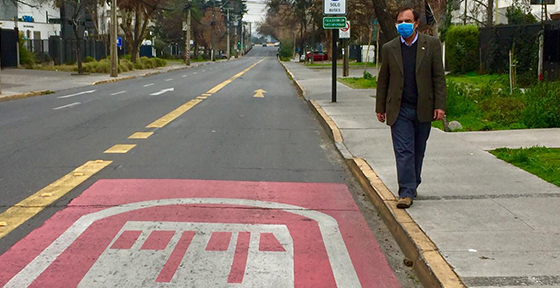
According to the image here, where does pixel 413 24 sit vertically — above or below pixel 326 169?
above

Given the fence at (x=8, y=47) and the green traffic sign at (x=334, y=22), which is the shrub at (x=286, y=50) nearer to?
the fence at (x=8, y=47)

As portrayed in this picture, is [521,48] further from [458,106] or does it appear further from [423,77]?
[423,77]

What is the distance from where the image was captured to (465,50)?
3247cm

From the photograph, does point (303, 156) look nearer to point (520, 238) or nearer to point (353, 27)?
Result: point (520, 238)

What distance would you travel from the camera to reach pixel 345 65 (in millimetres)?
38688

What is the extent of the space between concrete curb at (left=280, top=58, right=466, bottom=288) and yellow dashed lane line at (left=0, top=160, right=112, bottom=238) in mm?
3474

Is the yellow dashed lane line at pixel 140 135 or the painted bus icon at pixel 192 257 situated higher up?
the yellow dashed lane line at pixel 140 135

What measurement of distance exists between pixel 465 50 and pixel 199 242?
28.5 m

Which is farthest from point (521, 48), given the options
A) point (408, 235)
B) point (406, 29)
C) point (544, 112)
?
point (408, 235)

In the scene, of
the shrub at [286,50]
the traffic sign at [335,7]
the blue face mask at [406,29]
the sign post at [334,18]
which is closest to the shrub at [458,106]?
the sign post at [334,18]

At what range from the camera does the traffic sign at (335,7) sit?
64.1ft

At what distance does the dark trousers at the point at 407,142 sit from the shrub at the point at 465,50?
87.1ft

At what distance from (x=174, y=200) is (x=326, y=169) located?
293cm

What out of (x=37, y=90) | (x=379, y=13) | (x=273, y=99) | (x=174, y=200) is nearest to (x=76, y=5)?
(x=37, y=90)
